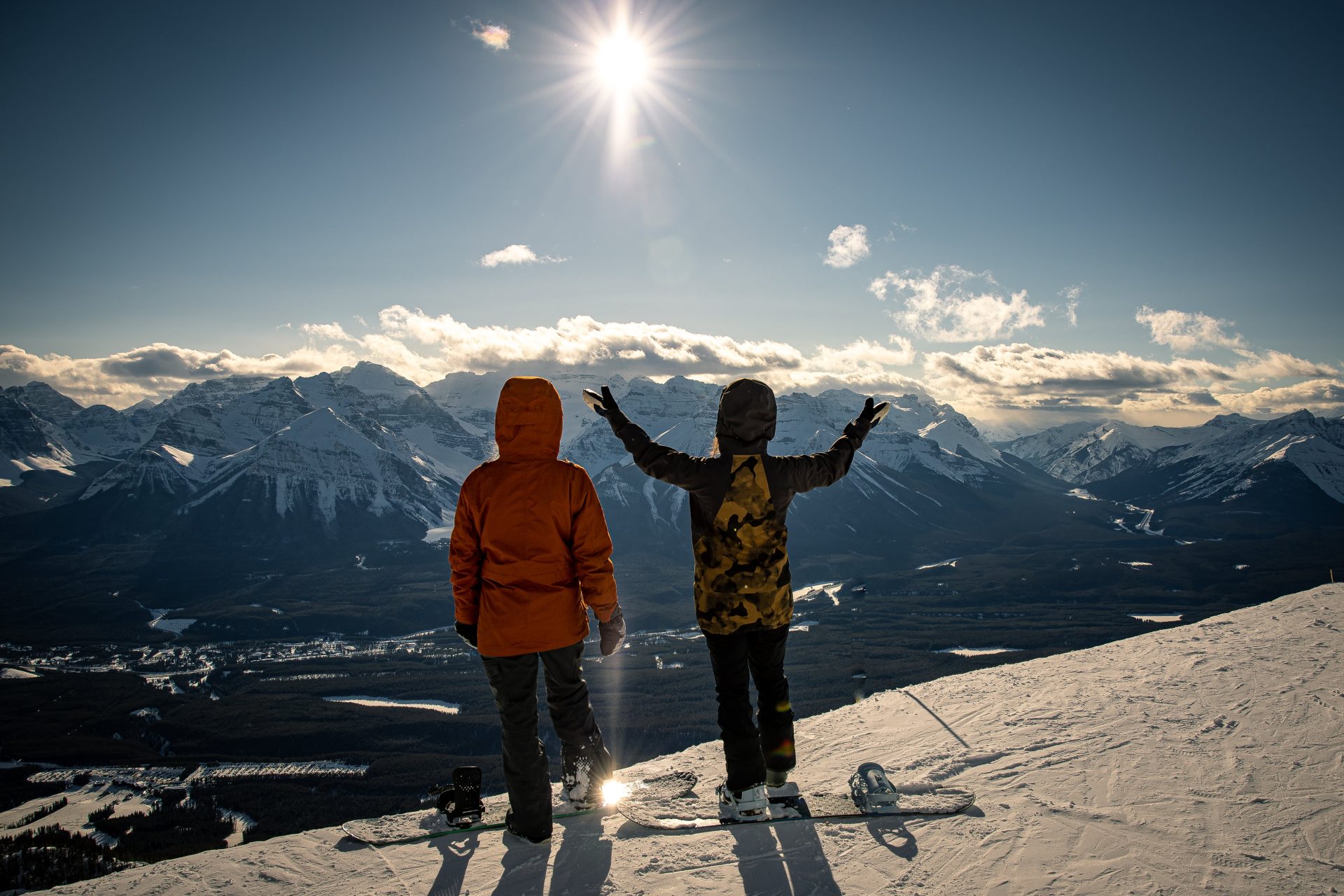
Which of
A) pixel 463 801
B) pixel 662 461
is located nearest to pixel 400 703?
pixel 463 801

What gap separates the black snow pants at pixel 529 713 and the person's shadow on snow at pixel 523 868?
111 millimetres

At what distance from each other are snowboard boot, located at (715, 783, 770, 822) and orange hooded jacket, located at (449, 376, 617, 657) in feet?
5.58

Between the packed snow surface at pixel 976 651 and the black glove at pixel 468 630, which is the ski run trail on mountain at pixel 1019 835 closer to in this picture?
the black glove at pixel 468 630

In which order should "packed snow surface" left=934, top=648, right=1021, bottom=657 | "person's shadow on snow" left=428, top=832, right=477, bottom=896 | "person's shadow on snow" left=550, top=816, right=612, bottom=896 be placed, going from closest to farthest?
"person's shadow on snow" left=550, top=816, right=612, bottom=896 → "person's shadow on snow" left=428, top=832, right=477, bottom=896 → "packed snow surface" left=934, top=648, right=1021, bottom=657

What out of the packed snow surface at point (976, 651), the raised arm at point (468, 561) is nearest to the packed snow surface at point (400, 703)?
the packed snow surface at point (976, 651)

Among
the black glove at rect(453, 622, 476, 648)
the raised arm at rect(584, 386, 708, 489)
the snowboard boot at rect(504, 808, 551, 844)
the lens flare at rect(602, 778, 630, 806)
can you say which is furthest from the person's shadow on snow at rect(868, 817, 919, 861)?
the black glove at rect(453, 622, 476, 648)

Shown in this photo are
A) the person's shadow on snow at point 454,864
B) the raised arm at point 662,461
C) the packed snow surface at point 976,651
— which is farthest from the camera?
the packed snow surface at point 976,651

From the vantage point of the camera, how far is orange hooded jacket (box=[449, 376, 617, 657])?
4.95 meters

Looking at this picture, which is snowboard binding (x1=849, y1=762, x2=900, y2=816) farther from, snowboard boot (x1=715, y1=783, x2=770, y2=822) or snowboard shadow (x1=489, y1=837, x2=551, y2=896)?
snowboard shadow (x1=489, y1=837, x2=551, y2=896)

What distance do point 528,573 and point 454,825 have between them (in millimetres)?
2285

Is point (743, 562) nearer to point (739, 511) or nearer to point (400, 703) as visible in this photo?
point (739, 511)

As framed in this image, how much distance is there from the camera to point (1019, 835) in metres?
4.51

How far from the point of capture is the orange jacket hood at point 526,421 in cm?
504

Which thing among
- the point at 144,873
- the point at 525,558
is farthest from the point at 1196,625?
the point at 144,873
